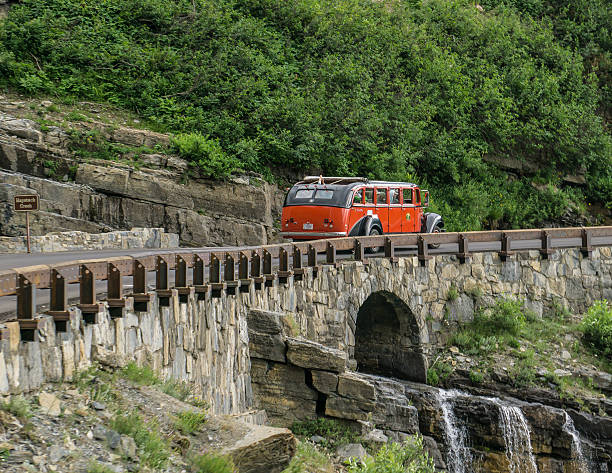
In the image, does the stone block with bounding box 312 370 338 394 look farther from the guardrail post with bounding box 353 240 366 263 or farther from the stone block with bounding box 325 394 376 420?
the guardrail post with bounding box 353 240 366 263

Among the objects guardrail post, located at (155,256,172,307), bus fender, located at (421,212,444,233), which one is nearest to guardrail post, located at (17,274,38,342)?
guardrail post, located at (155,256,172,307)

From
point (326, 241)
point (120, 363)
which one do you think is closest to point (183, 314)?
point (120, 363)

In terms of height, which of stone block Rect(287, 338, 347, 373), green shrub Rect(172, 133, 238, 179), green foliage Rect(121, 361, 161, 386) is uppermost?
green shrub Rect(172, 133, 238, 179)

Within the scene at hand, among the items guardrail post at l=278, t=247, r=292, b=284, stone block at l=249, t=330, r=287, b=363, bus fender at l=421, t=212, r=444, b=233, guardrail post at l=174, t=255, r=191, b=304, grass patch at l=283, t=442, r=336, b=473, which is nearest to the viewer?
grass patch at l=283, t=442, r=336, b=473

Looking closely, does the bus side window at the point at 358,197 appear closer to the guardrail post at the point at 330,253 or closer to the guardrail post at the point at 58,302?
the guardrail post at the point at 330,253

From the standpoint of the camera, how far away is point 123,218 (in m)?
24.1

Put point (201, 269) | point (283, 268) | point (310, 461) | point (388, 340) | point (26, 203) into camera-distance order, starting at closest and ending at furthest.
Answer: point (310, 461) < point (201, 269) < point (283, 268) < point (26, 203) < point (388, 340)

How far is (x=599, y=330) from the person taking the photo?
2327 centimetres

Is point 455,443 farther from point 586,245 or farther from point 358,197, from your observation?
point 586,245

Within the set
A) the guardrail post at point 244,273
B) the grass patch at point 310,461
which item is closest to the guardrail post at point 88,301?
the grass patch at point 310,461

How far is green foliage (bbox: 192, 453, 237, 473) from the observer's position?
7.91 metres

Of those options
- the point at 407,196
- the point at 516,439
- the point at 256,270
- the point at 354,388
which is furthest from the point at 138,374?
the point at 407,196

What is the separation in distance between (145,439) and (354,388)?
8.05m

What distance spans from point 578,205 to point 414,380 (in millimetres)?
19091
